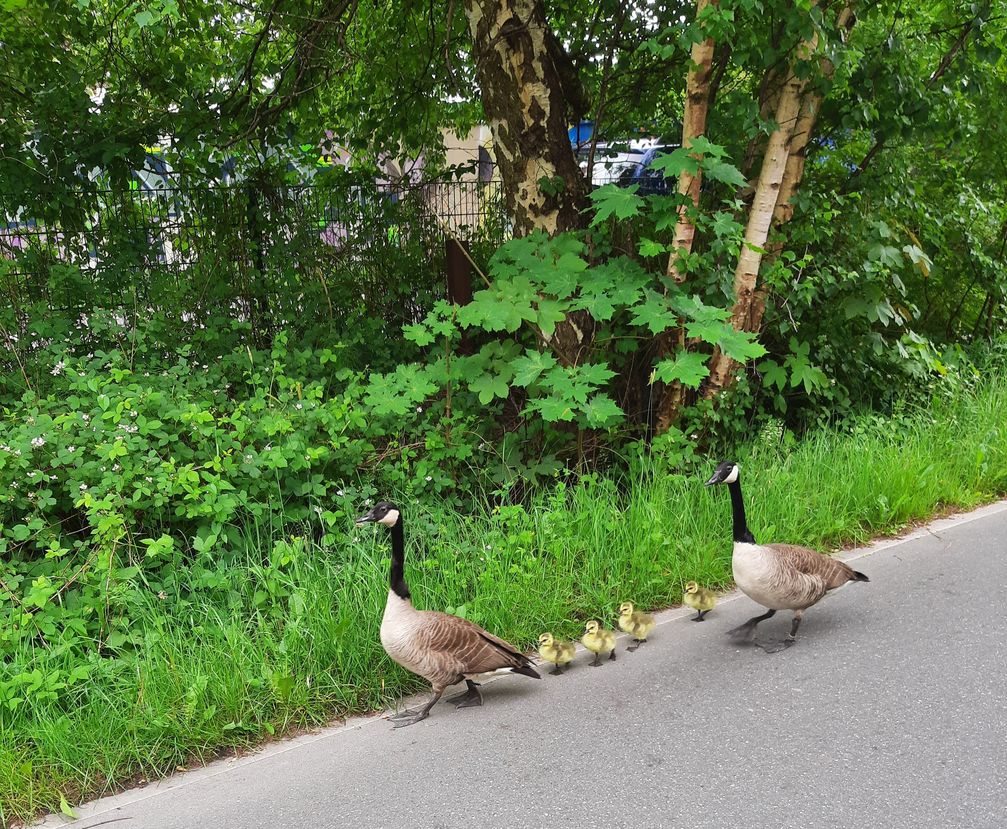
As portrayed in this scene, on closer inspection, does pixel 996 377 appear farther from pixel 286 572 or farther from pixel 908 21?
pixel 286 572

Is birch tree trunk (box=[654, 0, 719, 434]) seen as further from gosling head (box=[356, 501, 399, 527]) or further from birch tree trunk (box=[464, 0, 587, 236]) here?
gosling head (box=[356, 501, 399, 527])

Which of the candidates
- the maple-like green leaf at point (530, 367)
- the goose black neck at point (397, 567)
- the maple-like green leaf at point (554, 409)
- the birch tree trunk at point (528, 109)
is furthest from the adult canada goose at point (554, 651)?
the birch tree trunk at point (528, 109)

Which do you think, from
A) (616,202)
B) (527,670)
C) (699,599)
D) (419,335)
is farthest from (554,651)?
(616,202)

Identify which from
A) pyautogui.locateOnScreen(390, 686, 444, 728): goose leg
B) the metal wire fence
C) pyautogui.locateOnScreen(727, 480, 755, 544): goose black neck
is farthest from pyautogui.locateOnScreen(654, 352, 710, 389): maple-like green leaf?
the metal wire fence

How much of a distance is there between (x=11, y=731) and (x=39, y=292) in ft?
14.9

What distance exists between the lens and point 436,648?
3.36 metres

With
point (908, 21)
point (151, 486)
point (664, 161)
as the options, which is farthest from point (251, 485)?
point (908, 21)

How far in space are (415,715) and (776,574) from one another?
6.05ft

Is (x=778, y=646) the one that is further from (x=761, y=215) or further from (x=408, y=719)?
(x=761, y=215)

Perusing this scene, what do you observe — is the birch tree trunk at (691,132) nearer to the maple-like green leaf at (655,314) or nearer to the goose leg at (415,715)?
the maple-like green leaf at (655,314)

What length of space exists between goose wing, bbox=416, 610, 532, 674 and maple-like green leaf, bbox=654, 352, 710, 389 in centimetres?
199

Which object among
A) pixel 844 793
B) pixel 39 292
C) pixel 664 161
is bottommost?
pixel 844 793

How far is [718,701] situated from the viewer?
3471 mm

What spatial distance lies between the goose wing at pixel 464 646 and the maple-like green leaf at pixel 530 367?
1655mm
